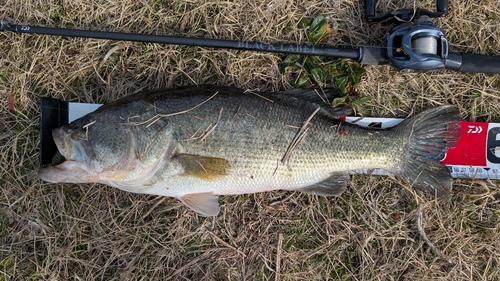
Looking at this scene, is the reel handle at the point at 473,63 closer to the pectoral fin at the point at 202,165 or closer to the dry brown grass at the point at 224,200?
the dry brown grass at the point at 224,200

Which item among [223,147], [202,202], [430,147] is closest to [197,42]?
[223,147]

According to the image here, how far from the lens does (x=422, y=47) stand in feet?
9.62

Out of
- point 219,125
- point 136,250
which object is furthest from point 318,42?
point 136,250

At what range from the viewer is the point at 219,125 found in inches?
109

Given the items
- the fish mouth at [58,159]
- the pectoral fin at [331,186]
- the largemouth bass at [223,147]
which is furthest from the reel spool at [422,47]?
the fish mouth at [58,159]

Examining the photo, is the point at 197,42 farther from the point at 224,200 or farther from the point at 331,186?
the point at 331,186

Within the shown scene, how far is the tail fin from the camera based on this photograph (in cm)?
311

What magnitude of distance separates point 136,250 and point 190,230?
526mm

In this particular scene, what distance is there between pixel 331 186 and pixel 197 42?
1.68 metres

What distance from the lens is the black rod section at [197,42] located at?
3.03 meters

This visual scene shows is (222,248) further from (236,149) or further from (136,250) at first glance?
(236,149)

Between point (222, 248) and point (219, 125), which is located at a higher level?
point (219, 125)

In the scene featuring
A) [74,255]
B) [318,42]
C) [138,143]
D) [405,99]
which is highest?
[318,42]

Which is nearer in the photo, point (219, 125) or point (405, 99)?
point (219, 125)
